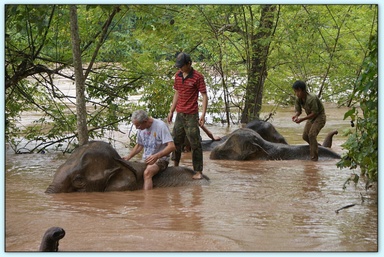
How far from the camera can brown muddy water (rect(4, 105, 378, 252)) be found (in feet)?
16.5

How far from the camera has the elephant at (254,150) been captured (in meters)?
9.59

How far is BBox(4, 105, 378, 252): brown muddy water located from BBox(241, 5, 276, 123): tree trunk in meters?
3.48

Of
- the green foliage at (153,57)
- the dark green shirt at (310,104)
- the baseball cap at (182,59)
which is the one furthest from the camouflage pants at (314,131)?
the baseball cap at (182,59)

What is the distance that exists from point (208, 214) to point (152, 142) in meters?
1.27

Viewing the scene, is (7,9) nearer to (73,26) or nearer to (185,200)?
(73,26)

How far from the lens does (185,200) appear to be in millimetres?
6879

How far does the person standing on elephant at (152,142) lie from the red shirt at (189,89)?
0.48 meters

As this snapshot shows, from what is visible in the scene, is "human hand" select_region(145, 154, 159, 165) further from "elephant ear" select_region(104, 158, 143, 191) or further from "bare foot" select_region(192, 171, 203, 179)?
"bare foot" select_region(192, 171, 203, 179)

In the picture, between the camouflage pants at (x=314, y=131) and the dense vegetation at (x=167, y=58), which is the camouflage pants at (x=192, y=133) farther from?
the camouflage pants at (x=314, y=131)

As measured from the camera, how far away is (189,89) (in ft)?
24.9

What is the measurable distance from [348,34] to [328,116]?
3014 millimetres

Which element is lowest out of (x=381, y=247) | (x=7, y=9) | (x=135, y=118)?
(x=381, y=247)

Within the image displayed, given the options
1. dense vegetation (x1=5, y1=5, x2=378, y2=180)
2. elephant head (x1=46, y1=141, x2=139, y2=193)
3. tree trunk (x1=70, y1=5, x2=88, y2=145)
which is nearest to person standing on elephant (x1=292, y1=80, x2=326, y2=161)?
dense vegetation (x1=5, y1=5, x2=378, y2=180)

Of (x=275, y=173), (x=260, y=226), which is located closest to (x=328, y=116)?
(x=275, y=173)
